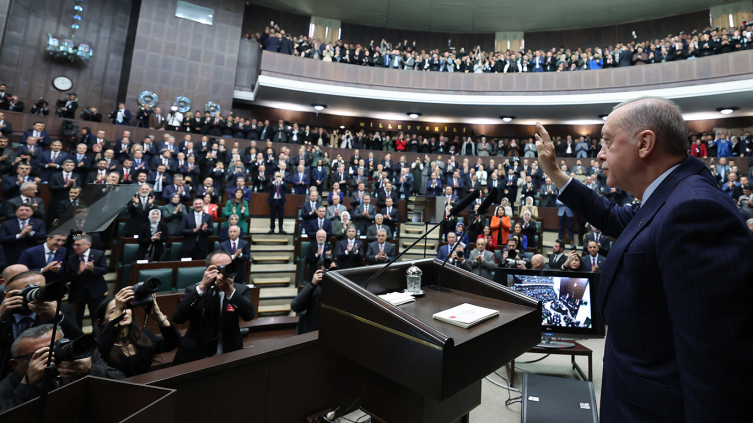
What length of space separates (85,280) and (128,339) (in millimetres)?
2273

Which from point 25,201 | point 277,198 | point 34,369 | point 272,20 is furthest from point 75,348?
point 272,20

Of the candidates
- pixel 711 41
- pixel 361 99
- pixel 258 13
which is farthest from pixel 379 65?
pixel 711 41

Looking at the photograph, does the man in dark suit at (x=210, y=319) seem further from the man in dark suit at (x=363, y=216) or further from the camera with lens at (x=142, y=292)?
the man in dark suit at (x=363, y=216)

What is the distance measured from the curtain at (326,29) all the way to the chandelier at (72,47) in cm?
680

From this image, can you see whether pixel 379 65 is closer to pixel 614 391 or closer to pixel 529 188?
pixel 529 188

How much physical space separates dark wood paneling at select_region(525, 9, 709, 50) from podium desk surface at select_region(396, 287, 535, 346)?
571 inches

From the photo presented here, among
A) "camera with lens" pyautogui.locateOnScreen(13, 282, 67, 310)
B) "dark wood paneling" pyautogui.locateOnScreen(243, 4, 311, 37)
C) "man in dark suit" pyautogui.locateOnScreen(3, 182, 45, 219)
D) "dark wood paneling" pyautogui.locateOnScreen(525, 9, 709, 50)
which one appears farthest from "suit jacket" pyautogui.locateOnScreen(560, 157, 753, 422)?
"dark wood paneling" pyautogui.locateOnScreen(525, 9, 709, 50)

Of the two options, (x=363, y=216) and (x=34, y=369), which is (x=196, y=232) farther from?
(x=34, y=369)

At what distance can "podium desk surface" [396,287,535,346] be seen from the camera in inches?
37.5

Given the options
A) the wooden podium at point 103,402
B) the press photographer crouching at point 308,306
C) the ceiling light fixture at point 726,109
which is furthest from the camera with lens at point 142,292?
the ceiling light fixture at point 726,109

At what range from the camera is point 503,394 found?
2842mm

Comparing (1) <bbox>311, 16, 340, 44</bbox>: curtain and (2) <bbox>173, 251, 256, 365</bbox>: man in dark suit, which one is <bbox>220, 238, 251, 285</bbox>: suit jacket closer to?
(2) <bbox>173, 251, 256, 365</bbox>: man in dark suit

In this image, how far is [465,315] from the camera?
1.04 metres

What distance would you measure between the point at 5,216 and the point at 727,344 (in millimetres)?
6113
